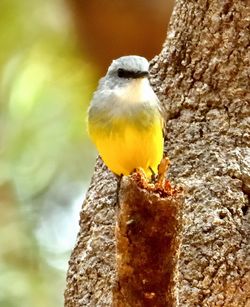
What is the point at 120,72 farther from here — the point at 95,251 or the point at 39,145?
the point at 39,145

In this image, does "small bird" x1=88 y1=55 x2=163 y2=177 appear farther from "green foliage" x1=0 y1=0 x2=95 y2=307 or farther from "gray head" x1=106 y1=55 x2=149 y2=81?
"green foliage" x1=0 y1=0 x2=95 y2=307

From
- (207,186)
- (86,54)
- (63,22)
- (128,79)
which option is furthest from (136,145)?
(63,22)

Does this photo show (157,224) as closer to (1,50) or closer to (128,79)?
(128,79)

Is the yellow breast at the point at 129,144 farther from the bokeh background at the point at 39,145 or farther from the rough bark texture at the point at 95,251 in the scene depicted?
the bokeh background at the point at 39,145

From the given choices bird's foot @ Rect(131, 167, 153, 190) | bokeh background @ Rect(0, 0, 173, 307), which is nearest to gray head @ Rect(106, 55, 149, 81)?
bird's foot @ Rect(131, 167, 153, 190)

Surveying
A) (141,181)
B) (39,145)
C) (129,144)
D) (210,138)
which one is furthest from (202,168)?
(39,145)

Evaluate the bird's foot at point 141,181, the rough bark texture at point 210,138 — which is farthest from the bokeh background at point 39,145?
the bird's foot at point 141,181
